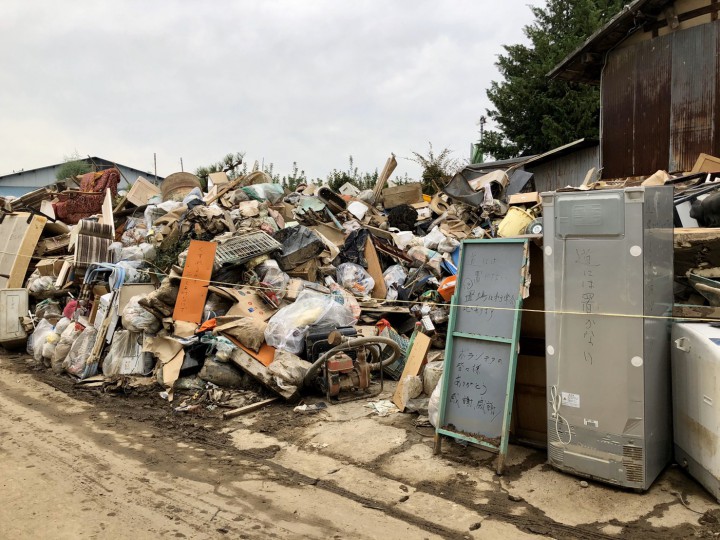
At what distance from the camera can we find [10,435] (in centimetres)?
480

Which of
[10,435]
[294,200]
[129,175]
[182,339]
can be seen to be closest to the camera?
[10,435]

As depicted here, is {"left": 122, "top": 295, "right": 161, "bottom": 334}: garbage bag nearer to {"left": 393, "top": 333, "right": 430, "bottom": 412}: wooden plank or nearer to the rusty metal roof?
{"left": 393, "top": 333, "right": 430, "bottom": 412}: wooden plank

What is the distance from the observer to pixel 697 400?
3133mm

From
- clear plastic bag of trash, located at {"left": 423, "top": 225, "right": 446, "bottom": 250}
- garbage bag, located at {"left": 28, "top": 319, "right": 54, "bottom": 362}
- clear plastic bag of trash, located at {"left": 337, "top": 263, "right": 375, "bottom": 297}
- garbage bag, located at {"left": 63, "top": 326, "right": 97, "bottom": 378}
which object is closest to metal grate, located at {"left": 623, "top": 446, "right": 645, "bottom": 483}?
clear plastic bag of trash, located at {"left": 337, "top": 263, "right": 375, "bottom": 297}

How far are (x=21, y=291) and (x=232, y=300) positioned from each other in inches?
180

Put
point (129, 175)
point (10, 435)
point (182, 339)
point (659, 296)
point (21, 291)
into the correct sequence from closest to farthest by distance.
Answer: point (659, 296) → point (10, 435) → point (182, 339) → point (21, 291) → point (129, 175)

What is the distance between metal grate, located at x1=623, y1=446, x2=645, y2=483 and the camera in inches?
125

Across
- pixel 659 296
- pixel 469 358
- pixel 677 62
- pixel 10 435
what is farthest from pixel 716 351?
pixel 677 62

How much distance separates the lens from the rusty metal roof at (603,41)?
30.1 ft

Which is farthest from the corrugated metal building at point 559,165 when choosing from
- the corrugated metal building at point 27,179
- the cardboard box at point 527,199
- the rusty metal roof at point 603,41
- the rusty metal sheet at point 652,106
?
the corrugated metal building at point 27,179

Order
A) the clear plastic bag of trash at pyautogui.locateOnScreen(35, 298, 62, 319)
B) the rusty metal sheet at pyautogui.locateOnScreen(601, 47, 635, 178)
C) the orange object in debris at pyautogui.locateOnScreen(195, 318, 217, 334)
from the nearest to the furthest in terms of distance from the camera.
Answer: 1. the orange object in debris at pyautogui.locateOnScreen(195, 318, 217, 334)
2. the clear plastic bag of trash at pyautogui.locateOnScreen(35, 298, 62, 319)
3. the rusty metal sheet at pyautogui.locateOnScreen(601, 47, 635, 178)

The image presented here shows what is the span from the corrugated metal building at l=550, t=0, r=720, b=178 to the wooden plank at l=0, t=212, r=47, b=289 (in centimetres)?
1119

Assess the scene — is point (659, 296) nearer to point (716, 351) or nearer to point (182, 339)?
point (716, 351)

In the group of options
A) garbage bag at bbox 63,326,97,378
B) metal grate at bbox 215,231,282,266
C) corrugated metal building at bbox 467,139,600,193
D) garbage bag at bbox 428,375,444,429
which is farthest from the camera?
corrugated metal building at bbox 467,139,600,193
